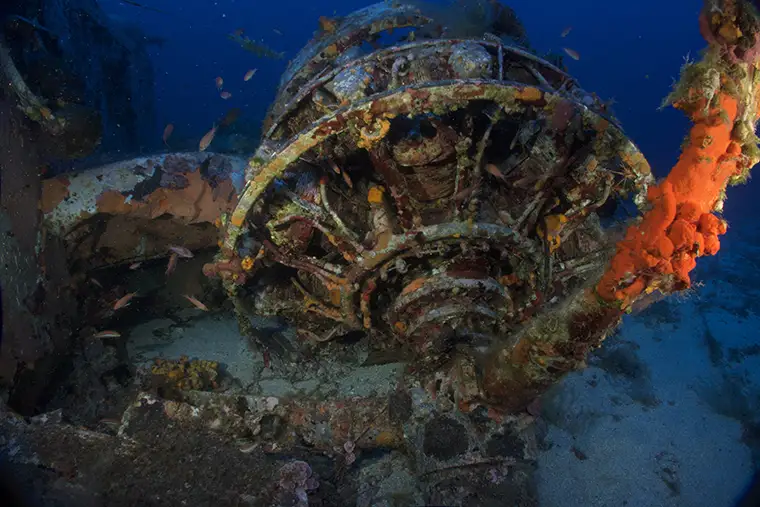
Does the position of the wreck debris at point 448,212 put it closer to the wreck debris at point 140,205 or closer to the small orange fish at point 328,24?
the small orange fish at point 328,24

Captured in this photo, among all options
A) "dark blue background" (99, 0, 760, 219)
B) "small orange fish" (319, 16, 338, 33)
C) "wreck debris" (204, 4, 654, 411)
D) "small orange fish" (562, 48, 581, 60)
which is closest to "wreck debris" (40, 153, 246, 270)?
"wreck debris" (204, 4, 654, 411)

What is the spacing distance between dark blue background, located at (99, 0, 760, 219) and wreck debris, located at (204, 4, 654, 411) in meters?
14.0

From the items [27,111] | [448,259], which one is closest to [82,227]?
[27,111]

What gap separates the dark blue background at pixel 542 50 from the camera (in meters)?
39.8

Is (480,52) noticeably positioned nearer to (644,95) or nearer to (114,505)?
(114,505)

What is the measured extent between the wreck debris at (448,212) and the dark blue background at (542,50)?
1397 centimetres

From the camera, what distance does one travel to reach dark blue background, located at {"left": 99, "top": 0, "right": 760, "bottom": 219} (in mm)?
39750

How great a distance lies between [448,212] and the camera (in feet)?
14.8

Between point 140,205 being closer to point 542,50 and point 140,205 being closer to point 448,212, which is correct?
point 448,212

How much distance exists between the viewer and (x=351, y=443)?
4.86 metres

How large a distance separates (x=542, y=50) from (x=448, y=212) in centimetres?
7091

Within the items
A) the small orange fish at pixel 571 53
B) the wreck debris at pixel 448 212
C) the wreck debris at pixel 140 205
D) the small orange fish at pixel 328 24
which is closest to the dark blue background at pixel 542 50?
the wreck debris at pixel 140 205

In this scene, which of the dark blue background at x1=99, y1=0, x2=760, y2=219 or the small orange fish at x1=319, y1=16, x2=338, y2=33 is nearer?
the small orange fish at x1=319, y1=16, x2=338, y2=33

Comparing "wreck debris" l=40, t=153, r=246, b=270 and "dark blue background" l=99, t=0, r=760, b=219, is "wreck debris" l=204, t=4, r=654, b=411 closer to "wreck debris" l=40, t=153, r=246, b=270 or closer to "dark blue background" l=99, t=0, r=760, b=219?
"wreck debris" l=40, t=153, r=246, b=270
